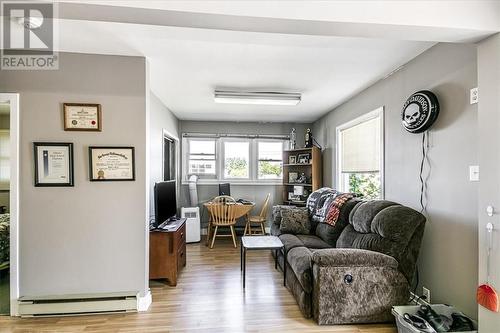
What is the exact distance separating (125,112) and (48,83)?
28.7 inches

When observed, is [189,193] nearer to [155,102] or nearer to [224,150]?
[224,150]

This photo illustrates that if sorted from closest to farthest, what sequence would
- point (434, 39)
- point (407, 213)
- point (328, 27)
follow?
point (328, 27), point (434, 39), point (407, 213)

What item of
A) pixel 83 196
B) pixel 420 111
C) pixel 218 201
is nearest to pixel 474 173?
pixel 420 111

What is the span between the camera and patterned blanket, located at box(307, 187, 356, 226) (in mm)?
3366

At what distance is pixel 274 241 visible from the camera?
10.4 feet

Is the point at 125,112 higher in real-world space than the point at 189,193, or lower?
higher

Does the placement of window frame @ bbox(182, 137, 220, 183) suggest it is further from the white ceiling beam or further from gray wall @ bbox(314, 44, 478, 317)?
the white ceiling beam

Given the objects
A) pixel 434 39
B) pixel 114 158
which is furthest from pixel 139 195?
pixel 434 39

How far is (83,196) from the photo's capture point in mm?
2523

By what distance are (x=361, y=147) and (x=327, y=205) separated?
0.99 meters

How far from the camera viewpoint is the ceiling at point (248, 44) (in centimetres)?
150

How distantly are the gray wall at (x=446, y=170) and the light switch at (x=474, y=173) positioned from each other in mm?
44

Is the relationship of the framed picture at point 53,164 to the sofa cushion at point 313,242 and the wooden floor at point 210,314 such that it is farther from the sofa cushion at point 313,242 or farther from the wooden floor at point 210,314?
the sofa cushion at point 313,242

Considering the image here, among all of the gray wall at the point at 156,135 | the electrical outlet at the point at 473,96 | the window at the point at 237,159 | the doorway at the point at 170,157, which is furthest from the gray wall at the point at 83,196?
the window at the point at 237,159
